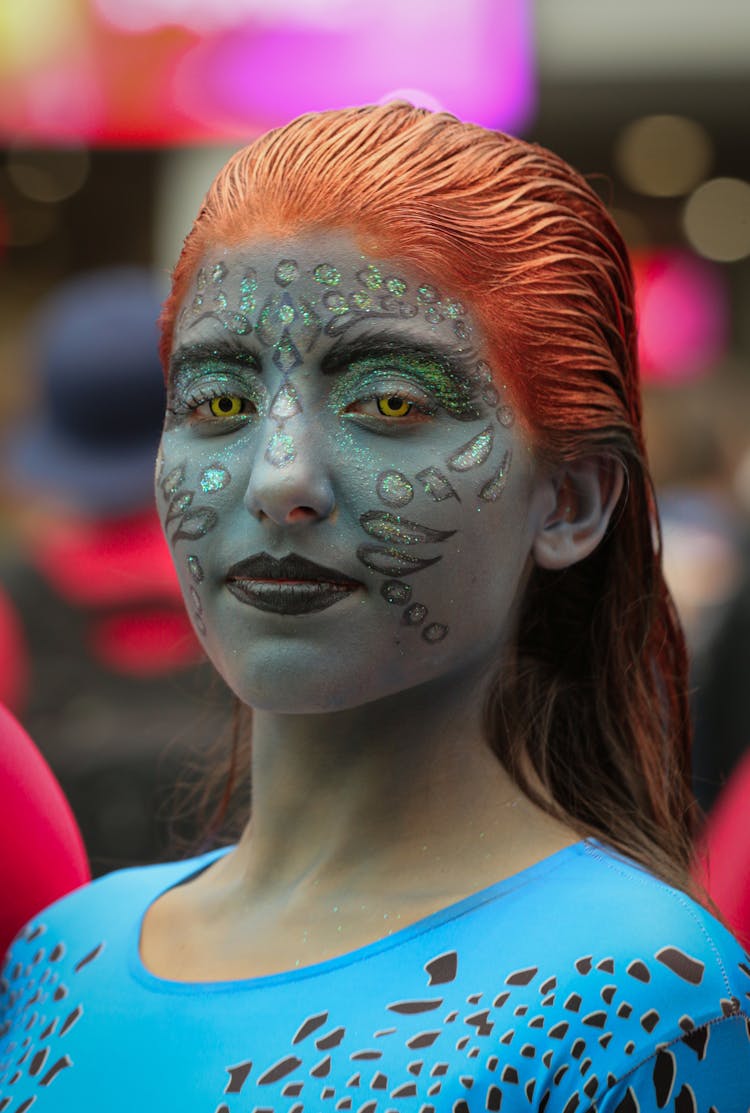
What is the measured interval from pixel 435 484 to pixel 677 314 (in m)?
10.7

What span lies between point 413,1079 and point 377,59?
5.77 metres

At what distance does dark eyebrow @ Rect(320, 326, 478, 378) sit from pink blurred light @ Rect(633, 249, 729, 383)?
934cm

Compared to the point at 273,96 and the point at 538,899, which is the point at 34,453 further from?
the point at 538,899

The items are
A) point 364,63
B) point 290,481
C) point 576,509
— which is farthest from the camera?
point 364,63

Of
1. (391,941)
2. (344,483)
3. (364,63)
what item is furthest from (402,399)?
(364,63)

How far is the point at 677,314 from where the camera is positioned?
39.4 ft

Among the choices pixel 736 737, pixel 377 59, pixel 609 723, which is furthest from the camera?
pixel 377 59

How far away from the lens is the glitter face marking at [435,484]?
1.65 metres

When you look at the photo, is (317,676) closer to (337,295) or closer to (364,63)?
(337,295)

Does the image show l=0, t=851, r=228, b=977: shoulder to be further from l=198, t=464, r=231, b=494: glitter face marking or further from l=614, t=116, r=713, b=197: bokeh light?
l=614, t=116, r=713, b=197: bokeh light

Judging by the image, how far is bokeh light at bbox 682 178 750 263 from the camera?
12695 mm

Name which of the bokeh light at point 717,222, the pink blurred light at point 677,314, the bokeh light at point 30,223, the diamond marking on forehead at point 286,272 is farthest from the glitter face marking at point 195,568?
the bokeh light at point 717,222

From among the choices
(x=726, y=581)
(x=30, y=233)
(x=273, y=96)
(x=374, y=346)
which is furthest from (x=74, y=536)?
(x=30, y=233)

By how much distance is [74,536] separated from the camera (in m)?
4.79
